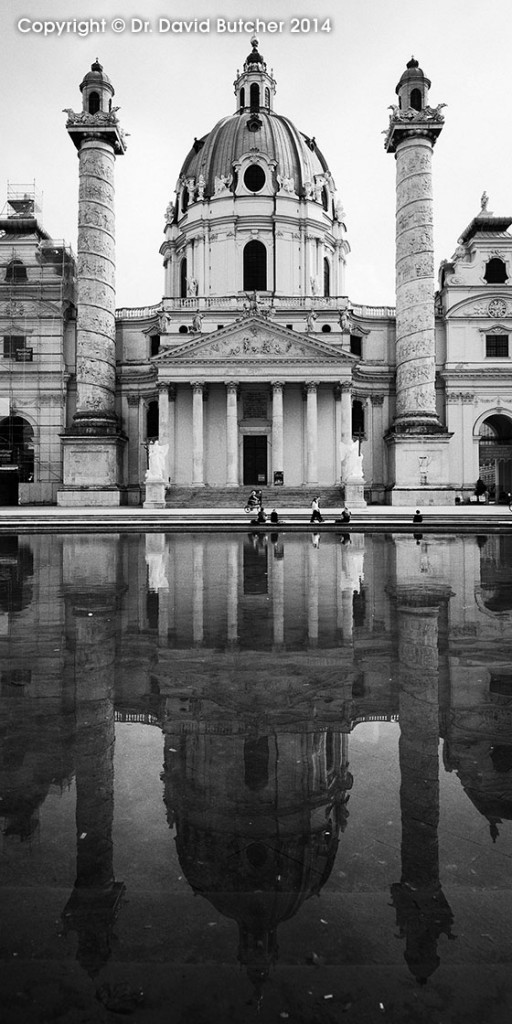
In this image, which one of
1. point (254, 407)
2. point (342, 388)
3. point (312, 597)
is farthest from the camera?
point (254, 407)

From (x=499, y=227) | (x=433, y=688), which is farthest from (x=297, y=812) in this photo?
(x=499, y=227)

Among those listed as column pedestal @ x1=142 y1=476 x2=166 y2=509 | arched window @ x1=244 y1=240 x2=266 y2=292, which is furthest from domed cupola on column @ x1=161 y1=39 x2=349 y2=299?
column pedestal @ x1=142 y1=476 x2=166 y2=509

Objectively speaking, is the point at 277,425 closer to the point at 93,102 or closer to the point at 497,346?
the point at 497,346

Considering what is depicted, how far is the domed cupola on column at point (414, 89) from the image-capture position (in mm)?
41906

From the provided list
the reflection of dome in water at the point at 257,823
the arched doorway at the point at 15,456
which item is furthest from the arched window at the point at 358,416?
the reflection of dome in water at the point at 257,823

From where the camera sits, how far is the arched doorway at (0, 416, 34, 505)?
148 feet

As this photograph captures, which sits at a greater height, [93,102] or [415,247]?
[93,102]

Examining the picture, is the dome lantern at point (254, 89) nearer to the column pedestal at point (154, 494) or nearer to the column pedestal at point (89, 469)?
the column pedestal at point (89, 469)

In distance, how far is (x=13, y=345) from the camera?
45781 millimetres

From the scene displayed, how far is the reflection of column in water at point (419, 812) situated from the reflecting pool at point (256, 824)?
0.03 ft

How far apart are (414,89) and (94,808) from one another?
163 ft

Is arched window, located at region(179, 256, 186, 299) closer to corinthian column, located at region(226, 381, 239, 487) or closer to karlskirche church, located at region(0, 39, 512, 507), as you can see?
karlskirche church, located at region(0, 39, 512, 507)

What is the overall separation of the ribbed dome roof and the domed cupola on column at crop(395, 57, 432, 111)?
1199 cm

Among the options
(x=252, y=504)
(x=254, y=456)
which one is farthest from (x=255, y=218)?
(x=252, y=504)
